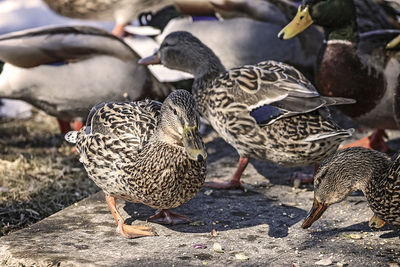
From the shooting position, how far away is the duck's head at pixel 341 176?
11.5ft

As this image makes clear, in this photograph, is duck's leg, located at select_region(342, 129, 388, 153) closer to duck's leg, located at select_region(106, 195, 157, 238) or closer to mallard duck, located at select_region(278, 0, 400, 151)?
mallard duck, located at select_region(278, 0, 400, 151)

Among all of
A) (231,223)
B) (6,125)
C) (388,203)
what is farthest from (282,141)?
(6,125)

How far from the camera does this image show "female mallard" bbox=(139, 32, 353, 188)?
409 centimetres

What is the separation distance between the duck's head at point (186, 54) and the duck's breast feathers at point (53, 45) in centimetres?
57

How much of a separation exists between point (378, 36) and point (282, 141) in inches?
63.8

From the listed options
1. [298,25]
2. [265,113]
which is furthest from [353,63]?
[265,113]

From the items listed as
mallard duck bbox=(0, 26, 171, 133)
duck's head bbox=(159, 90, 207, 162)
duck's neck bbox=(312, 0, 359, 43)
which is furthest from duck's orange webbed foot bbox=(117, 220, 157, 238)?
duck's neck bbox=(312, 0, 359, 43)

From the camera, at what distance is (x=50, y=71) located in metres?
5.49

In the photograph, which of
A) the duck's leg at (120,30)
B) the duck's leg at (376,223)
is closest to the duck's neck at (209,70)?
the duck's leg at (376,223)

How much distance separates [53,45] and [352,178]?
9.47 ft

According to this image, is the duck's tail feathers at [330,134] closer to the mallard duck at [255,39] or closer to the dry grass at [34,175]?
the dry grass at [34,175]

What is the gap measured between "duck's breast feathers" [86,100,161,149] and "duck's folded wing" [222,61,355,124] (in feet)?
2.07

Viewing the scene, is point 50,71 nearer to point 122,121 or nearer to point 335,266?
point 122,121

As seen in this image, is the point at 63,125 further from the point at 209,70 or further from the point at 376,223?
the point at 376,223
